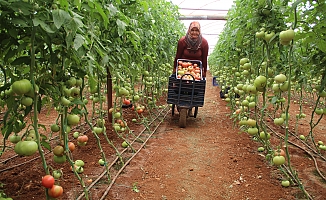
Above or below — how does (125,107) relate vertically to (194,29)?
below

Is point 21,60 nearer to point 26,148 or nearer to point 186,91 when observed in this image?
point 26,148

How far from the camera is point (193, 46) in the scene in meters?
5.95

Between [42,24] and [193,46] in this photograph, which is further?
[193,46]

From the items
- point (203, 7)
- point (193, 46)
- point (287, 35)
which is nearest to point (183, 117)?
point (193, 46)

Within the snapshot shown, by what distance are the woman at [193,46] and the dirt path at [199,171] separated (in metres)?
1.76

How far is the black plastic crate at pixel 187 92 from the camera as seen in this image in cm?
536

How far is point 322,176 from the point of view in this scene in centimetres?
321

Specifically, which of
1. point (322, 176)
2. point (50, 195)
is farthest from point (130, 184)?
point (322, 176)

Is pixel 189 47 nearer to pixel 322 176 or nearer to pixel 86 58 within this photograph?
pixel 322 176

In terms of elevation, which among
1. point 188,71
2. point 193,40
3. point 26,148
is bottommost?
point 26,148

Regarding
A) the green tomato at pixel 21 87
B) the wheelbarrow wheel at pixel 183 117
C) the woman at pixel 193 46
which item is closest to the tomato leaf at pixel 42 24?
the green tomato at pixel 21 87

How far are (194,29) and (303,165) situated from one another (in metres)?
3.28

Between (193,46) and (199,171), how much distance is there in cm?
316

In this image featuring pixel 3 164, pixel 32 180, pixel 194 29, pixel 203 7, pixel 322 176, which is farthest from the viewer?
pixel 203 7
